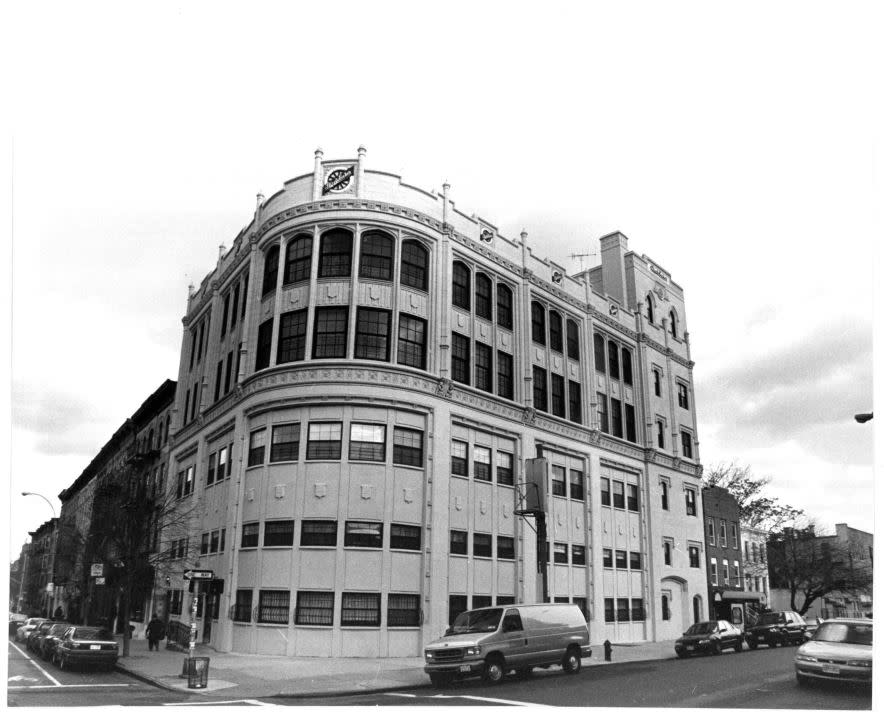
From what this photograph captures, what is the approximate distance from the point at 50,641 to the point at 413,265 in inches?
760

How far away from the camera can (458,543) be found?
96.2 feet

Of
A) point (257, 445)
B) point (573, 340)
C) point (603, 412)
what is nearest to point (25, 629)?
point (257, 445)

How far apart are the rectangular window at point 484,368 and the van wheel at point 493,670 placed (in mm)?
14034

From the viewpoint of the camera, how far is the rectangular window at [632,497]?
1537 inches

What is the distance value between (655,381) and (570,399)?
28.4 ft

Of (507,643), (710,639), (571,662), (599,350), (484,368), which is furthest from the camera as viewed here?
(599,350)

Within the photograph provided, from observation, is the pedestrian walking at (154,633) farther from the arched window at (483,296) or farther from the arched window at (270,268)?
the arched window at (483,296)

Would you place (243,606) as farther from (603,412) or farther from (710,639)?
(603,412)

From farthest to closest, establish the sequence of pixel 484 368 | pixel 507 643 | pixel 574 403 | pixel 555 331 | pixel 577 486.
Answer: pixel 574 403, pixel 555 331, pixel 577 486, pixel 484 368, pixel 507 643

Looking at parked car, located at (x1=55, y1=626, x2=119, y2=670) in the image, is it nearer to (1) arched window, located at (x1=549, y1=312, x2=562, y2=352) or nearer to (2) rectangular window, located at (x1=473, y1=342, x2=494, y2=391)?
(2) rectangular window, located at (x1=473, y1=342, x2=494, y2=391)

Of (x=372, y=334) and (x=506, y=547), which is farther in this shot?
(x=506, y=547)

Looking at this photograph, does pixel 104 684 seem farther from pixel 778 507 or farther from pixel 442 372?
pixel 778 507

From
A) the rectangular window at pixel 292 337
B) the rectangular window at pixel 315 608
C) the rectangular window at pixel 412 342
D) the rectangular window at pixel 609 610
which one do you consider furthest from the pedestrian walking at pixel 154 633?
the rectangular window at pixel 609 610

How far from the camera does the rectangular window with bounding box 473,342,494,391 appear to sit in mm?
32188
